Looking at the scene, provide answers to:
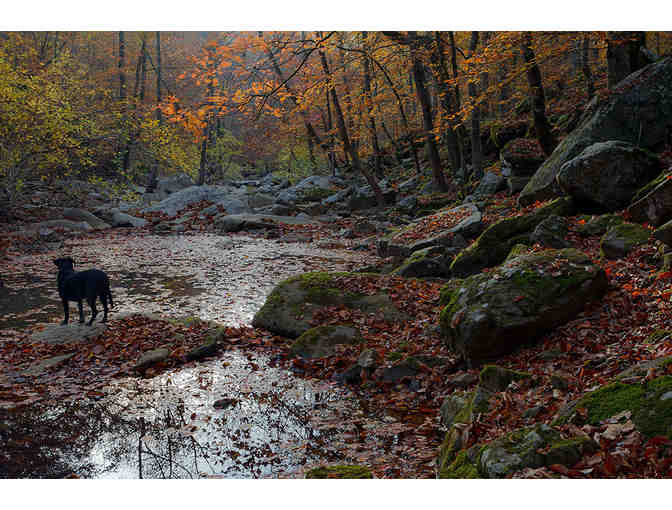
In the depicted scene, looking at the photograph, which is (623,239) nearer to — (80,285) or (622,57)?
(622,57)

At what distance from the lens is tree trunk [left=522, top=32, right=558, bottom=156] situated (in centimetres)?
966

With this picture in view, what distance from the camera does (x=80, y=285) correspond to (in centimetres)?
599

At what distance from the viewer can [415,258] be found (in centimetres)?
895

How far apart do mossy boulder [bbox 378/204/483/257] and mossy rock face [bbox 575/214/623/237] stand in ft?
11.3

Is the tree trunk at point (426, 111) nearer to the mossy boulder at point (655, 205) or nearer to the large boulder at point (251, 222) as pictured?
the large boulder at point (251, 222)

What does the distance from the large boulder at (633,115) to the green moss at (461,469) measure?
6.84 metres

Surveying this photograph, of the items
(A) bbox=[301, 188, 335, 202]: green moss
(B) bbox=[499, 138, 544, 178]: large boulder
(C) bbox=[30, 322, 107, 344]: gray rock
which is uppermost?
(B) bbox=[499, 138, 544, 178]: large boulder

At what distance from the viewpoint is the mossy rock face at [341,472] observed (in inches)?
123

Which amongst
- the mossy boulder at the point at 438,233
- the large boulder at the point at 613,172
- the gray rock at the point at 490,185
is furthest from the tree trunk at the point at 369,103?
the large boulder at the point at 613,172

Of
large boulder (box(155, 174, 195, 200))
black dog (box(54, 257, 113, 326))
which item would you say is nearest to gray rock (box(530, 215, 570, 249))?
black dog (box(54, 257, 113, 326))

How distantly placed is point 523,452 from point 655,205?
411 cm

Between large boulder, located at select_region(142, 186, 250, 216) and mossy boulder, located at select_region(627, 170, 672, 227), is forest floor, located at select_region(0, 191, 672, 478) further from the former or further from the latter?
large boulder, located at select_region(142, 186, 250, 216)
